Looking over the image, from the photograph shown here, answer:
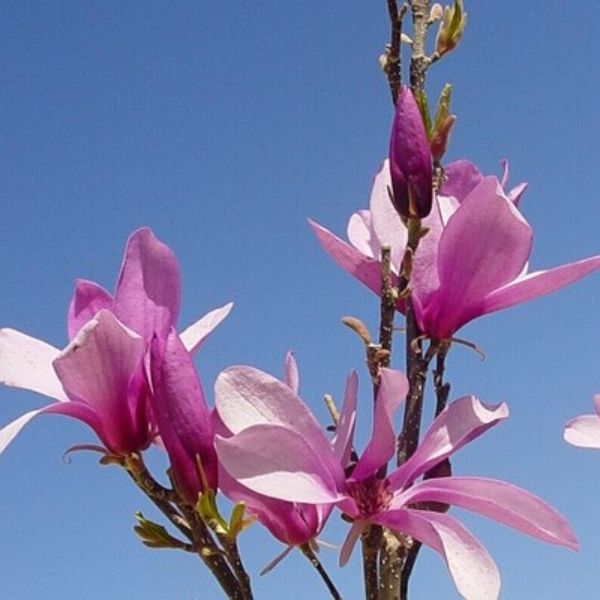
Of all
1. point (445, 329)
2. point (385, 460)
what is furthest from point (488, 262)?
point (385, 460)

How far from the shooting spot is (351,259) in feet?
2.91

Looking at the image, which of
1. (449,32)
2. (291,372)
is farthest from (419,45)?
(291,372)

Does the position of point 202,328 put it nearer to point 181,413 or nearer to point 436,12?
point 181,413

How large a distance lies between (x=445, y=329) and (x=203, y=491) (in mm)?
230

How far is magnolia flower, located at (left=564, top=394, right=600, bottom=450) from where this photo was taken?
37.3 inches

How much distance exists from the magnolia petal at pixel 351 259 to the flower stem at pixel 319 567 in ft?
0.65

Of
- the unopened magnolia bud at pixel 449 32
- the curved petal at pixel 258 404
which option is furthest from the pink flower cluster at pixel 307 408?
the unopened magnolia bud at pixel 449 32

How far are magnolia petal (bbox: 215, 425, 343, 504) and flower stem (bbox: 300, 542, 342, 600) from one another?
0.25ft

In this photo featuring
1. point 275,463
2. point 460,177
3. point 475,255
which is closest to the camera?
point 275,463

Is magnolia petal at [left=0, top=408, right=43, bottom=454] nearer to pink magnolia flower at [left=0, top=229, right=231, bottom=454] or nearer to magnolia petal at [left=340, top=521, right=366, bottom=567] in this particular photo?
pink magnolia flower at [left=0, top=229, right=231, bottom=454]

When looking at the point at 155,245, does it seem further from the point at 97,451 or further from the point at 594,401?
the point at 594,401

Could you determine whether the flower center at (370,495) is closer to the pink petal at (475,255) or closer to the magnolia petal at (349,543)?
the magnolia petal at (349,543)

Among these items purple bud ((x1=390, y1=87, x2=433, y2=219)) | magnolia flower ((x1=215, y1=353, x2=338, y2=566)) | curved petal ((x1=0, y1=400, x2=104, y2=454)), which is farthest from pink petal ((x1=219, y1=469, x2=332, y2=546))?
purple bud ((x1=390, y1=87, x2=433, y2=219))

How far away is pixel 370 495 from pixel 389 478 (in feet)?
0.06
